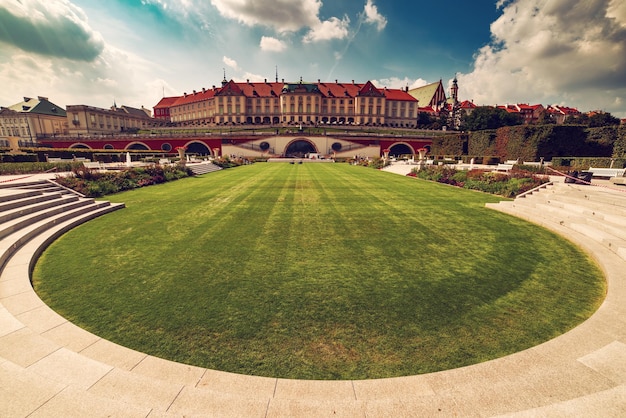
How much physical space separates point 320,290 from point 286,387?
2.31m

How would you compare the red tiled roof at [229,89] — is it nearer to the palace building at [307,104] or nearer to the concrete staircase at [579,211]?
the palace building at [307,104]

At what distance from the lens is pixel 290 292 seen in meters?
5.18

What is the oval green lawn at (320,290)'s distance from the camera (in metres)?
3.71

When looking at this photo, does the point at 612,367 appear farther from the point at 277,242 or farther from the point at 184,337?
the point at 277,242

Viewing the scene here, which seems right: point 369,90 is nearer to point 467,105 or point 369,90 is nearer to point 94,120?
point 467,105

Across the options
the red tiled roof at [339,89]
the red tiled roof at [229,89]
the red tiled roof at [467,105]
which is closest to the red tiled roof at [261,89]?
the red tiled roof at [229,89]

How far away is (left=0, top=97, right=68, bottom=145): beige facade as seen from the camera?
84.8 metres

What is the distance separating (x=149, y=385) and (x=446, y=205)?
13.4m

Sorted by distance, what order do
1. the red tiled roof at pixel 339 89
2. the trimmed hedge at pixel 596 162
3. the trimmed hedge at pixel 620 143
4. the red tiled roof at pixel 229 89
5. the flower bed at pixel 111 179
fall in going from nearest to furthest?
the flower bed at pixel 111 179
the trimmed hedge at pixel 596 162
the trimmed hedge at pixel 620 143
the red tiled roof at pixel 229 89
the red tiled roof at pixel 339 89

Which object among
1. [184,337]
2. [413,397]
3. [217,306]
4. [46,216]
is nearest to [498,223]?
[413,397]

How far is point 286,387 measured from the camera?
3047 millimetres

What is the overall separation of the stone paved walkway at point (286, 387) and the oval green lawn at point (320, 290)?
253 mm

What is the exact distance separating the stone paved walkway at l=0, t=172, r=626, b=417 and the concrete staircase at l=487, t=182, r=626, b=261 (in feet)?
18.5

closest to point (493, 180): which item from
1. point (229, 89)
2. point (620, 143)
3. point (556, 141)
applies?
point (556, 141)
